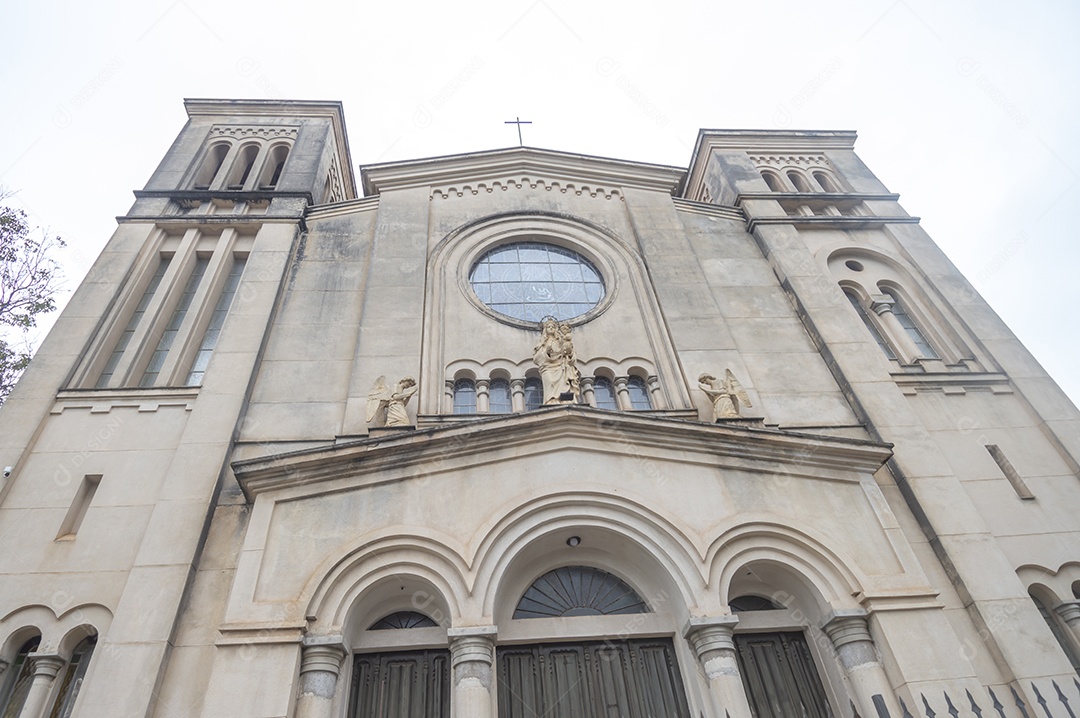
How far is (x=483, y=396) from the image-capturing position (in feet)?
36.9

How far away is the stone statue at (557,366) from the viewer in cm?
984

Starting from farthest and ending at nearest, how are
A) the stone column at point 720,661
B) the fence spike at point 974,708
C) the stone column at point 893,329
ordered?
1. the stone column at point 893,329
2. the stone column at point 720,661
3. the fence spike at point 974,708

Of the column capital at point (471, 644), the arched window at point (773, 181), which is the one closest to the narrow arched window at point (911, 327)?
the arched window at point (773, 181)

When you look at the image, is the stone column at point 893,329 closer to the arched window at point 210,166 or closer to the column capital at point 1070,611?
the column capital at point 1070,611

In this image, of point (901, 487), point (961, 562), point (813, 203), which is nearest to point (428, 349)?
point (901, 487)

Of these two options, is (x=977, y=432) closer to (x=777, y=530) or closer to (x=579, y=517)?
(x=777, y=530)

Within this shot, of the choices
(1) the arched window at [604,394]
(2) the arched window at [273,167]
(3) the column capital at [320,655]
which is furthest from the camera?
(2) the arched window at [273,167]

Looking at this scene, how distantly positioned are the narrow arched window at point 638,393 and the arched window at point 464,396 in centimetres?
293

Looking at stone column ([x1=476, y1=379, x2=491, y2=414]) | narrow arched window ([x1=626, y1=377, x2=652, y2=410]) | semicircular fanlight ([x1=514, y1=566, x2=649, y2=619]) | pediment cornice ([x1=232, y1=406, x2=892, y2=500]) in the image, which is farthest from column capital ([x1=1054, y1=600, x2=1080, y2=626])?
stone column ([x1=476, y1=379, x2=491, y2=414])

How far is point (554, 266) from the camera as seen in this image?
14.2 m

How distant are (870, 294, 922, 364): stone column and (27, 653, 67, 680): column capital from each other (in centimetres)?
1525

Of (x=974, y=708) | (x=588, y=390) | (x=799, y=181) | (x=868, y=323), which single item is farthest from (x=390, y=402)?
(x=799, y=181)

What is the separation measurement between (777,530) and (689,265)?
6.75 m

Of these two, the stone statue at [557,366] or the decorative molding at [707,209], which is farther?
the decorative molding at [707,209]
